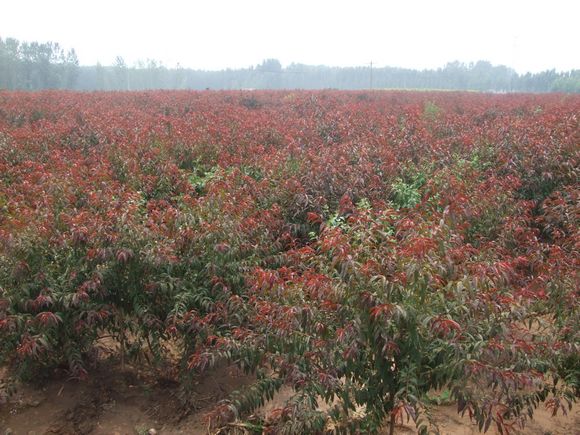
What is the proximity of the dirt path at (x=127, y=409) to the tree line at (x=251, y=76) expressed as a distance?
42984 millimetres

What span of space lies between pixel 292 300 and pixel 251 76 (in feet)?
203

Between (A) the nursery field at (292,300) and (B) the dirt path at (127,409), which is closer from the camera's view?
(A) the nursery field at (292,300)

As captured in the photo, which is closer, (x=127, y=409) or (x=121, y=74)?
(x=127, y=409)

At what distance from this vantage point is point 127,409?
161 inches

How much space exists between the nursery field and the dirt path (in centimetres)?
2

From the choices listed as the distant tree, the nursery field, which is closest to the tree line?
the distant tree

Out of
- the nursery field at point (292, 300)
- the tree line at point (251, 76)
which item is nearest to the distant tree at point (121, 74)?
the tree line at point (251, 76)

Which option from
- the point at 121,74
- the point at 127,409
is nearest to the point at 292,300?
the point at 127,409

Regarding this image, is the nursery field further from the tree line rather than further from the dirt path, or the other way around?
the tree line

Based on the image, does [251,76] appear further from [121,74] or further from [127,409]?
[127,409]

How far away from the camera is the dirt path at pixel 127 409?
381 cm

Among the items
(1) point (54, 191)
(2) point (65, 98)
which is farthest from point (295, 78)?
(1) point (54, 191)

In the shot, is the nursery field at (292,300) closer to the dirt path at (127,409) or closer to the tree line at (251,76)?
the dirt path at (127,409)

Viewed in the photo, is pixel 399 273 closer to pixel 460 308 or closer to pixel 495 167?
pixel 460 308
